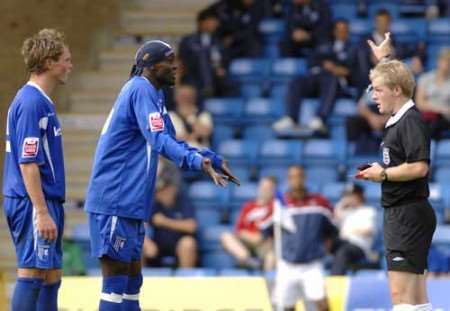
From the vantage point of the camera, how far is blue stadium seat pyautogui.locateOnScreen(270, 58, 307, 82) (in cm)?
1521

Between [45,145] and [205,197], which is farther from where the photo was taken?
[205,197]

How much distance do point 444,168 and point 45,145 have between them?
687cm

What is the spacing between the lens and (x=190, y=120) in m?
14.2

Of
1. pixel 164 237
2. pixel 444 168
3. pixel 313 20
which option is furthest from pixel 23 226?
pixel 313 20

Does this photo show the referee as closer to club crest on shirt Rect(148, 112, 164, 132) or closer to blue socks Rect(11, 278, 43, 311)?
club crest on shirt Rect(148, 112, 164, 132)

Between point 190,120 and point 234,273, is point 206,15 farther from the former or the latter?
point 234,273

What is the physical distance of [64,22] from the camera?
14914 mm

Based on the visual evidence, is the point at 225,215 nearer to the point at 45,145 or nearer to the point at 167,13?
the point at 167,13

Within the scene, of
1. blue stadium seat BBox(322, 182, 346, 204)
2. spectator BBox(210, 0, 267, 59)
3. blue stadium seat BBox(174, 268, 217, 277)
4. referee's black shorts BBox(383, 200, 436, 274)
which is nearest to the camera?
referee's black shorts BBox(383, 200, 436, 274)

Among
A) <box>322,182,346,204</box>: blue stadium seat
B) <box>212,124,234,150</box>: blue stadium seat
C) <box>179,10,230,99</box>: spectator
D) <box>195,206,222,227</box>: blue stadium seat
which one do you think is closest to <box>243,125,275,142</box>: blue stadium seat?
<box>212,124,234,150</box>: blue stadium seat

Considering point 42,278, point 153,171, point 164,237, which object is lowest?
point 164,237

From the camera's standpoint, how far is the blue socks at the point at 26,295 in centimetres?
750

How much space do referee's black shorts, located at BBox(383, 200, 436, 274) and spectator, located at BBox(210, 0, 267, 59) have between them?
26.2ft

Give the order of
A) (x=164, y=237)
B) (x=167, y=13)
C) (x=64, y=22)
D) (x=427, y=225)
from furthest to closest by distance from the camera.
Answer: (x=167, y=13) < (x=64, y=22) < (x=164, y=237) < (x=427, y=225)
